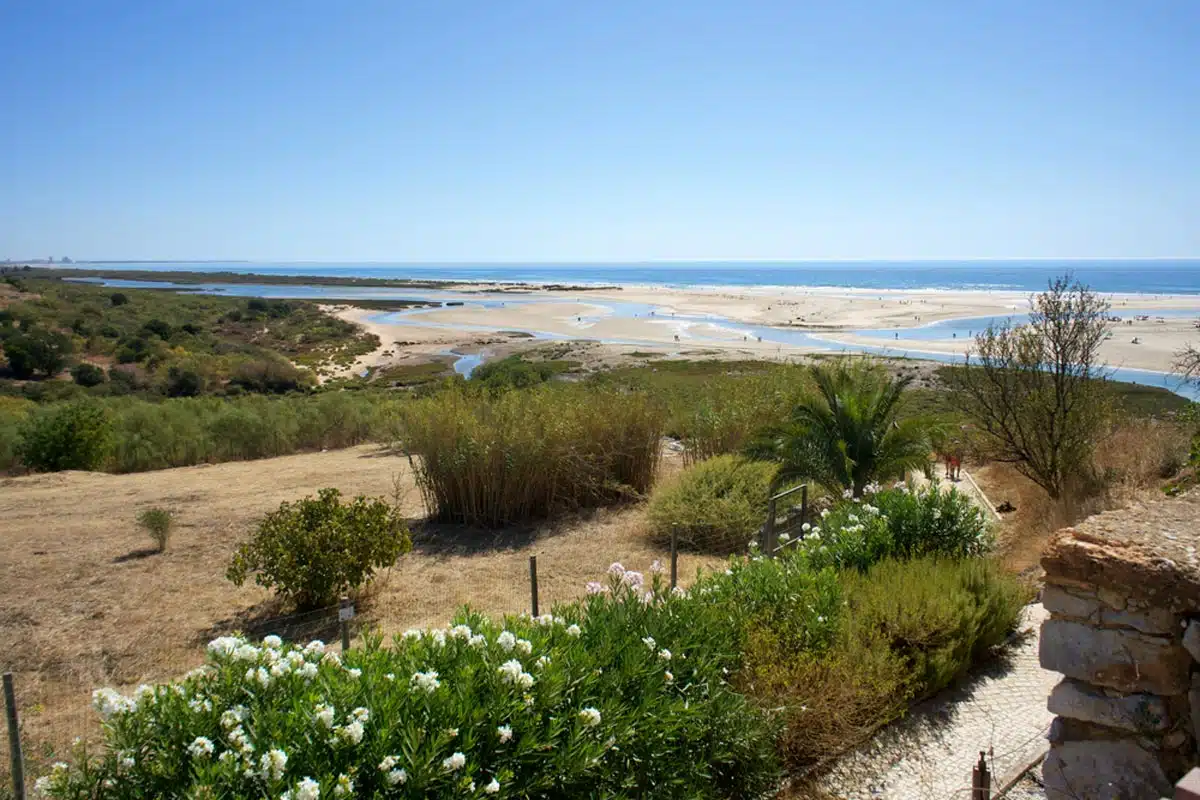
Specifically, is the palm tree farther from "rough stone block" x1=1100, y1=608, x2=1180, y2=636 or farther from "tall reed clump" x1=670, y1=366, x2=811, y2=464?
"rough stone block" x1=1100, y1=608, x2=1180, y2=636

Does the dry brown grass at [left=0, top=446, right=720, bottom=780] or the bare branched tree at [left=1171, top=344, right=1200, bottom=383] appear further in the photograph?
the bare branched tree at [left=1171, top=344, right=1200, bottom=383]

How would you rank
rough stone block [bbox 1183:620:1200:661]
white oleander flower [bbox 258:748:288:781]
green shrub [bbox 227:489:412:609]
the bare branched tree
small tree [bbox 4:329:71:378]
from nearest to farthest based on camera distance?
1. white oleander flower [bbox 258:748:288:781]
2. rough stone block [bbox 1183:620:1200:661]
3. green shrub [bbox 227:489:412:609]
4. the bare branched tree
5. small tree [bbox 4:329:71:378]

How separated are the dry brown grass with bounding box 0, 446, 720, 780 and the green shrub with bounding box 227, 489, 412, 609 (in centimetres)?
44

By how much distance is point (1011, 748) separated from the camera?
197 inches

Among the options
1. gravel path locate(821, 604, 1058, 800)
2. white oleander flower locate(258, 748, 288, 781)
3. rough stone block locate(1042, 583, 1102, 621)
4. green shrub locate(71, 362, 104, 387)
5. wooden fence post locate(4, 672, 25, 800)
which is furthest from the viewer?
green shrub locate(71, 362, 104, 387)

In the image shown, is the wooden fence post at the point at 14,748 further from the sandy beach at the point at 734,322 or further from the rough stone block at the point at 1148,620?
the sandy beach at the point at 734,322

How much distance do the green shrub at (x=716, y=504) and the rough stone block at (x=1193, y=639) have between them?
7.10 m

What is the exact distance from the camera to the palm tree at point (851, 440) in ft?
34.5

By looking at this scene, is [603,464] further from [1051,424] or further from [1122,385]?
[1122,385]

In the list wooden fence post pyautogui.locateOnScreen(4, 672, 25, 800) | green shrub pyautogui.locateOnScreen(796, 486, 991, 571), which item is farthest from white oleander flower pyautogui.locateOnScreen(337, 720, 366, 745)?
green shrub pyautogui.locateOnScreen(796, 486, 991, 571)

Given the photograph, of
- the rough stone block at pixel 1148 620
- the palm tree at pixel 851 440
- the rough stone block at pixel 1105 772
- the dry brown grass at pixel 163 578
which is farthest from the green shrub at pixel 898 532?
the rough stone block at pixel 1148 620

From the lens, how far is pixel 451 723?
324 centimetres

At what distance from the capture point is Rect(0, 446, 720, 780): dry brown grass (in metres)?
7.21

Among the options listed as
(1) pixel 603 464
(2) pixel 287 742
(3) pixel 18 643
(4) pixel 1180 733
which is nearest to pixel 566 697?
(2) pixel 287 742
